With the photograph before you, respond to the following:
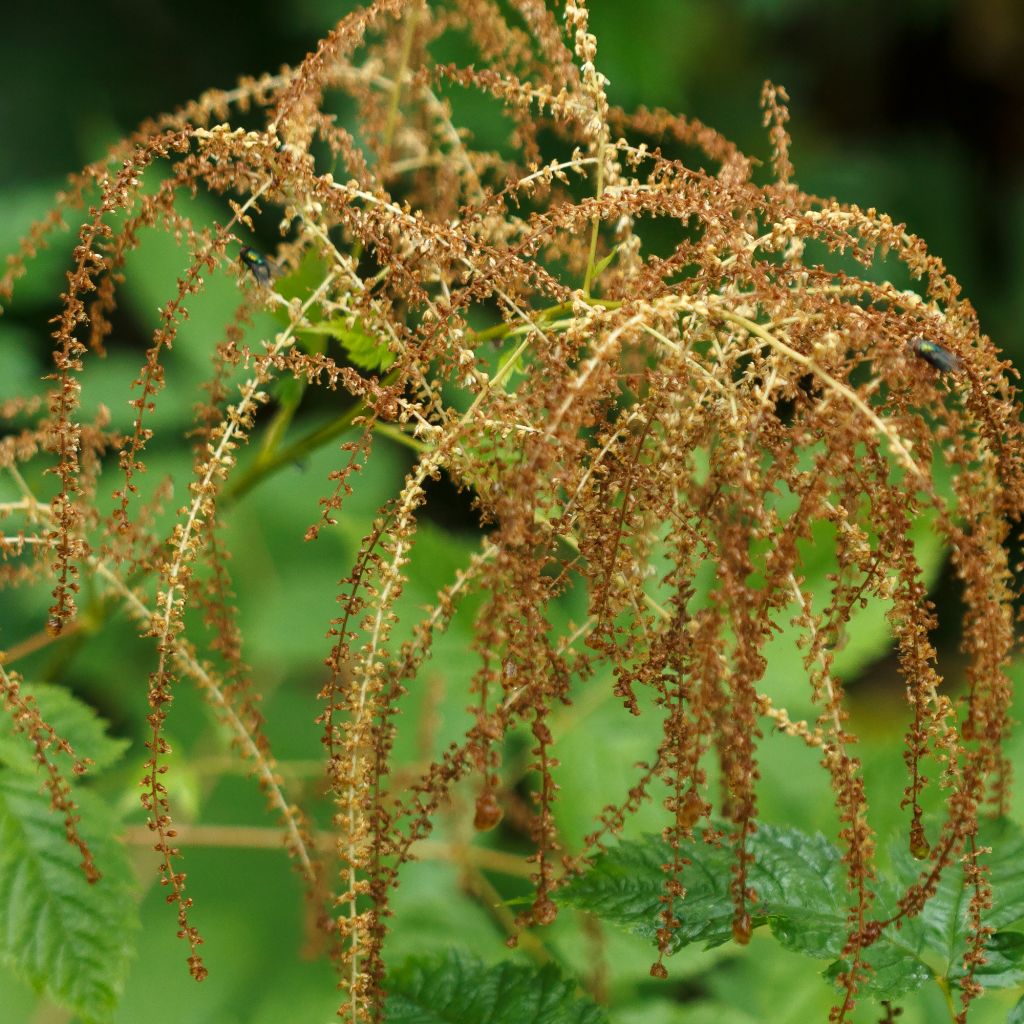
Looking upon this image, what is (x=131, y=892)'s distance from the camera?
5.76 feet

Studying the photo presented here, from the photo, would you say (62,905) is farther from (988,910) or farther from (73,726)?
(988,910)

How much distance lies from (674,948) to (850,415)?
0.71 meters

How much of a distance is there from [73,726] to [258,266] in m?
0.78

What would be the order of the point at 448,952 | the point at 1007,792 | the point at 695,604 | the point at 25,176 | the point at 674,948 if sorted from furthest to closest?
the point at 25,176
the point at 695,604
the point at 448,952
the point at 1007,792
the point at 674,948

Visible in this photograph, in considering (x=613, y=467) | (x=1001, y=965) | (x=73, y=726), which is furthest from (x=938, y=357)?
(x=73, y=726)

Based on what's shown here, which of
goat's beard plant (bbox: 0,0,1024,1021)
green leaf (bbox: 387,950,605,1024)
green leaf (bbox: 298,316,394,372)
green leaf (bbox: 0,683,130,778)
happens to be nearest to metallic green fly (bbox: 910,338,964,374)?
goat's beard plant (bbox: 0,0,1024,1021)

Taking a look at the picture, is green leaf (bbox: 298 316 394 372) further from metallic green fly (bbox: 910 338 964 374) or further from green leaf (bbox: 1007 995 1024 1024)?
green leaf (bbox: 1007 995 1024 1024)

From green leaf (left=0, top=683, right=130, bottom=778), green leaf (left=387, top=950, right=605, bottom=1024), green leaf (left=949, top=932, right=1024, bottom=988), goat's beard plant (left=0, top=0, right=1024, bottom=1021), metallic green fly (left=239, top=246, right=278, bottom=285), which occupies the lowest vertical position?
green leaf (left=387, top=950, right=605, bottom=1024)

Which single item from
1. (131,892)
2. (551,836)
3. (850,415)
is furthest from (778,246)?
(131,892)

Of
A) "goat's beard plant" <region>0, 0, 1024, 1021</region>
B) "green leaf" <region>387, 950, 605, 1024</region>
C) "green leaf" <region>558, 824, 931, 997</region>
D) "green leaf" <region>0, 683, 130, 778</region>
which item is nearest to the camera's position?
"goat's beard plant" <region>0, 0, 1024, 1021</region>

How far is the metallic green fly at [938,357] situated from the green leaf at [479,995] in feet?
3.18

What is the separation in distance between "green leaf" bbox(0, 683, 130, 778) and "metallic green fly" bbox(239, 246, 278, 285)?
72 cm

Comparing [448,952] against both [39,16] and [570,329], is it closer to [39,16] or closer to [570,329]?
[570,329]

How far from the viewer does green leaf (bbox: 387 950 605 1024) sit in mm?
1654
